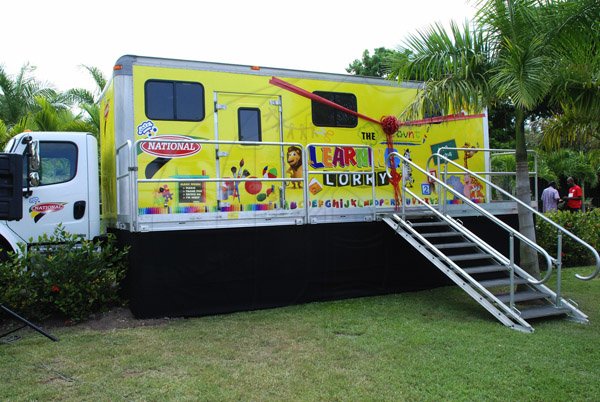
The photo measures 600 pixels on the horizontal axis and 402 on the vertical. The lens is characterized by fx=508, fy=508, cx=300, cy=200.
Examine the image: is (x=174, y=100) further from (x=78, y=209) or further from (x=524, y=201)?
(x=524, y=201)

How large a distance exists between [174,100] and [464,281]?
4.60 metres

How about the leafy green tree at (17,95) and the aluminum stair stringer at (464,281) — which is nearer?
the aluminum stair stringer at (464,281)

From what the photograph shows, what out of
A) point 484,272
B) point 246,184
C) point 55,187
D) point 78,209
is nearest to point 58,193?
point 55,187

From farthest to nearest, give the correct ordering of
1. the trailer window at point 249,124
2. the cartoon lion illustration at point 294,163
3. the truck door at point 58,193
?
the cartoon lion illustration at point 294,163 < the trailer window at point 249,124 < the truck door at point 58,193

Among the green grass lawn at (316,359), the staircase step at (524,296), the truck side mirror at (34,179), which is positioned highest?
the truck side mirror at (34,179)

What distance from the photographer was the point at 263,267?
265 inches

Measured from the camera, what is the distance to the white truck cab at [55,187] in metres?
6.96

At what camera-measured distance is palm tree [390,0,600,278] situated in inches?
247

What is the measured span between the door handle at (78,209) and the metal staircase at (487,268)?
14.5 ft

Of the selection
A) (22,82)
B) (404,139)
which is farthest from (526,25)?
(22,82)

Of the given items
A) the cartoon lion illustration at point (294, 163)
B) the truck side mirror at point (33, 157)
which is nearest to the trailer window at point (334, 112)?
the cartoon lion illustration at point (294, 163)

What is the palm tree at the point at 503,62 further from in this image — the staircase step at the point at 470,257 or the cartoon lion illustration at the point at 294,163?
the cartoon lion illustration at the point at 294,163

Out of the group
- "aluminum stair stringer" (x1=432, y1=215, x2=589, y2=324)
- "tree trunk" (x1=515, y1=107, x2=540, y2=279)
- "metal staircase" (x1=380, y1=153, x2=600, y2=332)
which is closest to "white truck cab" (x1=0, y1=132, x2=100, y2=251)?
"metal staircase" (x1=380, y1=153, x2=600, y2=332)

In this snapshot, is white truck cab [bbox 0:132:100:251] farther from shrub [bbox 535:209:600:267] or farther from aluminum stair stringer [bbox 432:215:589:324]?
shrub [bbox 535:209:600:267]
